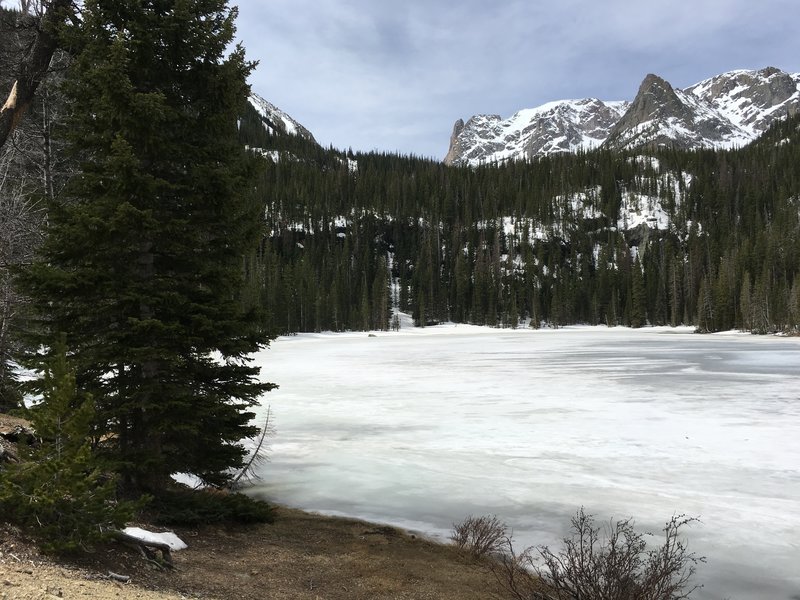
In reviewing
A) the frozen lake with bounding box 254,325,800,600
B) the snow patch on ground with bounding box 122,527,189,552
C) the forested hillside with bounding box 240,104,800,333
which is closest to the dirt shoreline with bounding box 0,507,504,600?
the snow patch on ground with bounding box 122,527,189,552

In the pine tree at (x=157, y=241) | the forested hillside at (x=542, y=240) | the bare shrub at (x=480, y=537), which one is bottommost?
the bare shrub at (x=480, y=537)

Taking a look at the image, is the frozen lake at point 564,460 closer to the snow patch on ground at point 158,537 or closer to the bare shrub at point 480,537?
the bare shrub at point 480,537

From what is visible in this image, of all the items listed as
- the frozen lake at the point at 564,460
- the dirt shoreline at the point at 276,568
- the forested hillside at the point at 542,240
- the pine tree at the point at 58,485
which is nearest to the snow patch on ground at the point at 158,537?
the dirt shoreline at the point at 276,568

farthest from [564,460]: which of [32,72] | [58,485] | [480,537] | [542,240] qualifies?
[542,240]

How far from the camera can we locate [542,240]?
149250 millimetres

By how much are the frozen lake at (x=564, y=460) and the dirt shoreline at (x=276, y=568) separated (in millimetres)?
977

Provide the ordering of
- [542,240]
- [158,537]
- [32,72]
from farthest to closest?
[542,240], [32,72], [158,537]

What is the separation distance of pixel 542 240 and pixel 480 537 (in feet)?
488

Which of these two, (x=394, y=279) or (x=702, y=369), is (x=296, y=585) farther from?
(x=394, y=279)

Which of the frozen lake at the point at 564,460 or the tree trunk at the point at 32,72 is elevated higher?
the tree trunk at the point at 32,72

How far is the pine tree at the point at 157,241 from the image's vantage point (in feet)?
23.1

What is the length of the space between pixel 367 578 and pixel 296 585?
3.10 feet

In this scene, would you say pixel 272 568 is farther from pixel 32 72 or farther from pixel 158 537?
pixel 32 72

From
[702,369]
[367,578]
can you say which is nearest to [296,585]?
[367,578]
